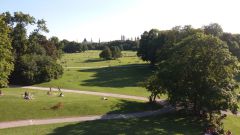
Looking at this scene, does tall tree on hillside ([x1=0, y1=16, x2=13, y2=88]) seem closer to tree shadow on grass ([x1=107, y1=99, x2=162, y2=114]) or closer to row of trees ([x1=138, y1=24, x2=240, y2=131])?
tree shadow on grass ([x1=107, y1=99, x2=162, y2=114])

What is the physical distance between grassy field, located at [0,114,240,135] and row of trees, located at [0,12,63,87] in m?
28.8

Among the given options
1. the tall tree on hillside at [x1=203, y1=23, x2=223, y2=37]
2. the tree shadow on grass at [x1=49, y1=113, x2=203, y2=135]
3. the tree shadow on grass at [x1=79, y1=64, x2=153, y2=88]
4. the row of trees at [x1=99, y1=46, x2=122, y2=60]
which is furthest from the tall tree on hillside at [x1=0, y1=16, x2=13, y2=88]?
the row of trees at [x1=99, y1=46, x2=122, y2=60]

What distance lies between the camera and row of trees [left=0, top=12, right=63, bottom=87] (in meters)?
72.4

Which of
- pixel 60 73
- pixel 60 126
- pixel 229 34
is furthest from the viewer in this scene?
pixel 229 34

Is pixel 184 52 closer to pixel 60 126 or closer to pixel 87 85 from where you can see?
pixel 60 126

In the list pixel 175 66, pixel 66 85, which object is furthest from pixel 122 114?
pixel 66 85

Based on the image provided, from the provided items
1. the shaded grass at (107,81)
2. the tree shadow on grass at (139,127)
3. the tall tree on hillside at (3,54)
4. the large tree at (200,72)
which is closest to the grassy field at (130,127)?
the tree shadow on grass at (139,127)

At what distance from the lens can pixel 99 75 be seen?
88625mm

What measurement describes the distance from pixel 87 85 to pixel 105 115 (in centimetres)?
2765

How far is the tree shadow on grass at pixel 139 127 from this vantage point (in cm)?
3712

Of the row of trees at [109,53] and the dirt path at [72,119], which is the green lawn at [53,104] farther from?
the row of trees at [109,53]

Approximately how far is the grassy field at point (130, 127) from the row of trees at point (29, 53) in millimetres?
28833

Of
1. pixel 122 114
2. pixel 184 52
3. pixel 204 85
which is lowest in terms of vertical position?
pixel 122 114

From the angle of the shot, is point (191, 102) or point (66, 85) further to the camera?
point (66, 85)
